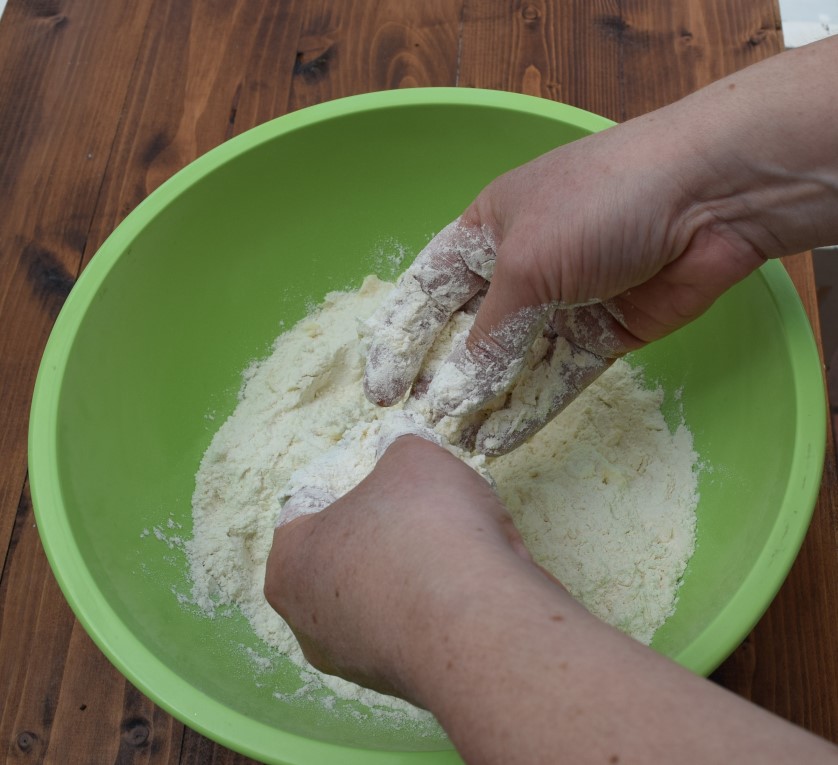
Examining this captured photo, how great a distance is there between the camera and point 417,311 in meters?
0.98

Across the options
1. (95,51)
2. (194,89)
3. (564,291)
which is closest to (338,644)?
(564,291)

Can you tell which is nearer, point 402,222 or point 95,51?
point 402,222

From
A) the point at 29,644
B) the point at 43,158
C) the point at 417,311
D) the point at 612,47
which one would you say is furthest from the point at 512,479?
the point at 43,158

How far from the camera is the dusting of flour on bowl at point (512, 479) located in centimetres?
92

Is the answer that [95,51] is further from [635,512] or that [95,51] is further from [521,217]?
[635,512]

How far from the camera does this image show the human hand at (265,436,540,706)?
1.66 ft

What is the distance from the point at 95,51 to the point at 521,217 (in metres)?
1.00

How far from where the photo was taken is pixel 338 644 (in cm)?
61

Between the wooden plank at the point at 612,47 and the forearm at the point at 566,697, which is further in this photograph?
the wooden plank at the point at 612,47

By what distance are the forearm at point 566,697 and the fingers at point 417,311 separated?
510 millimetres

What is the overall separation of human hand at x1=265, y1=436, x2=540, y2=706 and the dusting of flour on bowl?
182 millimetres

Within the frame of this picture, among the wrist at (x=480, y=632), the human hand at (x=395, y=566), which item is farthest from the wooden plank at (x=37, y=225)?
the wrist at (x=480, y=632)

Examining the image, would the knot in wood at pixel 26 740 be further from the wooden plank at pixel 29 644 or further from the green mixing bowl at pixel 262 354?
the green mixing bowl at pixel 262 354

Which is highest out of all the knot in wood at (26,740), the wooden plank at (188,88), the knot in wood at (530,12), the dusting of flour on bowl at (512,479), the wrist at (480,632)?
the knot in wood at (530,12)
